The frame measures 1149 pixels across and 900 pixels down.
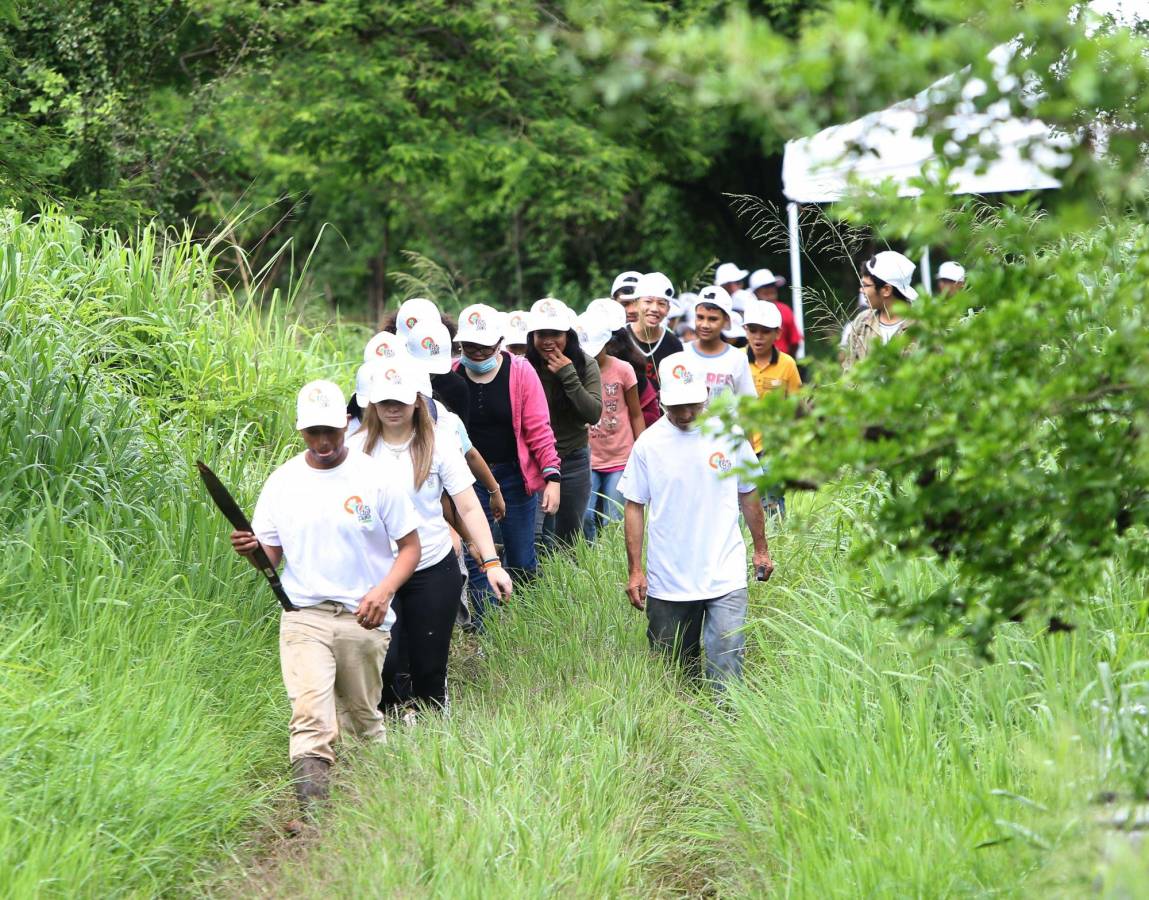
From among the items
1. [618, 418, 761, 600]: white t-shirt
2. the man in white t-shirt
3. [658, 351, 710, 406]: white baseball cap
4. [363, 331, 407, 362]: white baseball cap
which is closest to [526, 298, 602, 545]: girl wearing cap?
[363, 331, 407, 362]: white baseball cap

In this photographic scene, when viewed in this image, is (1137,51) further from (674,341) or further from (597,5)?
(674,341)

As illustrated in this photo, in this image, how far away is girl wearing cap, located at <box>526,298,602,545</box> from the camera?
9156 mm

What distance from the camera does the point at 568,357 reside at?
930cm

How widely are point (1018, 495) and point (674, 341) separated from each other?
7114 mm

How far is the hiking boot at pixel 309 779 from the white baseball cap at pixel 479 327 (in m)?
2.97

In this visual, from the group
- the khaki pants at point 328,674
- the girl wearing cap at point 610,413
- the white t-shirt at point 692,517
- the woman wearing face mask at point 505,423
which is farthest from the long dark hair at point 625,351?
the khaki pants at point 328,674

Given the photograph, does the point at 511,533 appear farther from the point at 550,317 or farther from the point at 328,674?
A: the point at 328,674

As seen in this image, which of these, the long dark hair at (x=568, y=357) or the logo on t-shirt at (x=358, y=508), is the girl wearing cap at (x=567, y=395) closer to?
the long dark hair at (x=568, y=357)

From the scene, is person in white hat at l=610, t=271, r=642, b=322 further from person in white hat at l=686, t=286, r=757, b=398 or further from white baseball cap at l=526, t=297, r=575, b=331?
person in white hat at l=686, t=286, r=757, b=398

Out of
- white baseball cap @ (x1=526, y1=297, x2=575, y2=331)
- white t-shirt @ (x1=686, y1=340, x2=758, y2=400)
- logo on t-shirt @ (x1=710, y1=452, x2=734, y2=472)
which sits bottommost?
logo on t-shirt @ (x1=710, y1=452, x2=734, y2=472)

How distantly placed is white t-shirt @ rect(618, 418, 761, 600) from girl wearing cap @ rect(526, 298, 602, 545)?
2.02 m

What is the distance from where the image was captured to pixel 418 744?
6.44 m

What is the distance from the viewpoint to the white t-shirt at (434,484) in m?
7.18

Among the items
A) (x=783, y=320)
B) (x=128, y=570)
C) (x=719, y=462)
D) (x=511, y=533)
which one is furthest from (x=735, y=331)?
(x=128, y=570)
